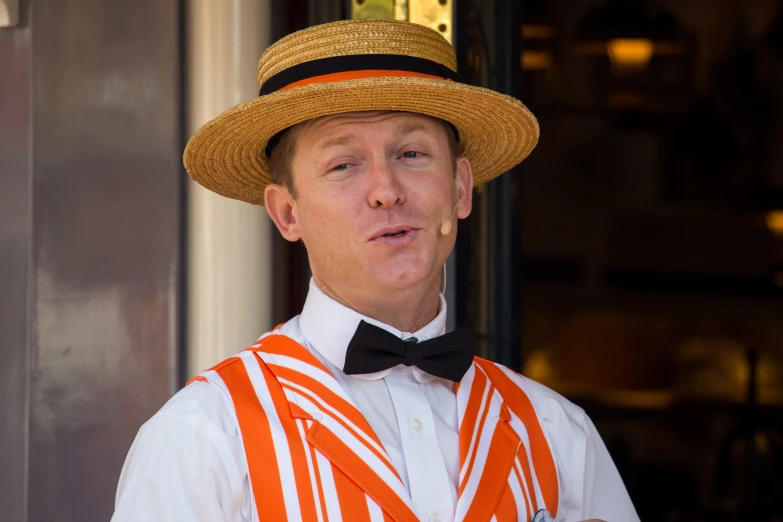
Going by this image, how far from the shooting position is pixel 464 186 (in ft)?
7.08

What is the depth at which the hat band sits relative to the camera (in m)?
1.92

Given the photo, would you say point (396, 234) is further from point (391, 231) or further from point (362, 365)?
point (362, 365)

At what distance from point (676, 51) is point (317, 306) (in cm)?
583

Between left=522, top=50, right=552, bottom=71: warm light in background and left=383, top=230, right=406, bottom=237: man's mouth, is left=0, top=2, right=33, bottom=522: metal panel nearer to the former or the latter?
left=383, top=230, right=406, bottom=237: man's mouth

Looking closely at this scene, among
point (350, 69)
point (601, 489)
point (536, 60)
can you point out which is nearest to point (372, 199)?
point (350, 69)

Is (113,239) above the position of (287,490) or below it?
above

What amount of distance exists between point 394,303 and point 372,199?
20 centimetres

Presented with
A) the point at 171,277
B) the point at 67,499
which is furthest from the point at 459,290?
the point at 67,499

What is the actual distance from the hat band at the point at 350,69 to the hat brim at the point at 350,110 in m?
0.04

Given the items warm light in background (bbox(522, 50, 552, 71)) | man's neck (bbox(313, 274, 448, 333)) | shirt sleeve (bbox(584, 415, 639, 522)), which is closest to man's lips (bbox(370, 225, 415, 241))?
man's neck (bbox(313, 274, 448, 333))

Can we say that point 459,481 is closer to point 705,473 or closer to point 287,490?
point 287,490

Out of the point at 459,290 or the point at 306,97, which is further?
the point at 459,290

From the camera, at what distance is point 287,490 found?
1754mm

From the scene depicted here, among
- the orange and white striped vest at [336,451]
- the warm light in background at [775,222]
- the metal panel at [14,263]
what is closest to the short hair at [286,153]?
the orange and white striped vest at [336,451]
